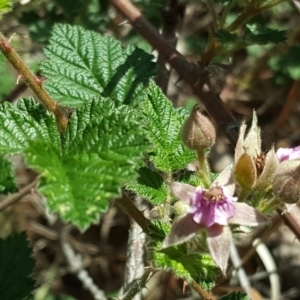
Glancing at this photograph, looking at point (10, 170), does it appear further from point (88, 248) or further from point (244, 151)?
point (88, 248)

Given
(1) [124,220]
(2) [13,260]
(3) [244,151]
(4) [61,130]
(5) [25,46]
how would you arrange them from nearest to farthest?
(3) [244,151], (4) [61,130], (2) [13,260], (5) [25,46], (1) [124,220]

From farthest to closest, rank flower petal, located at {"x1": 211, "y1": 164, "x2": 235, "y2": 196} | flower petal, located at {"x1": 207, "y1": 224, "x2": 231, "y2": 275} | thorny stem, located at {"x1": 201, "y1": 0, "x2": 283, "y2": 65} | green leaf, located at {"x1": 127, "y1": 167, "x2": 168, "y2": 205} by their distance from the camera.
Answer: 1. thorny stem, located at {"x1": 201, "y1": 0, "x2": 283, "y2": 65}
2. green leaf, located at {"x1": 127, "y1": 167, "x2": 168, "y2": 205}
3. flower petal, located at {"x1": 211, "y1": 164, "x2": 235, "y2": 196}
4. flower petal, located at {"x1": 207, "y1": 224, "x2": 231, "y2": 275}

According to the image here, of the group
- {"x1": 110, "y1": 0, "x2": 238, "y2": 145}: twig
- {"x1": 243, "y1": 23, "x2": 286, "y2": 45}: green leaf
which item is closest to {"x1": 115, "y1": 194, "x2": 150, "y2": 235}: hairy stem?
{"x1": 110, "y1": 0, "x2": 238, "y2": 145}: twig

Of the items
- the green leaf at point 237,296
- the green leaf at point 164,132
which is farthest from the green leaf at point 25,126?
the green leaf at point 237,296

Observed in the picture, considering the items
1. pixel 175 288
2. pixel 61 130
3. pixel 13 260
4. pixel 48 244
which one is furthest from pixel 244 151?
pixel 48 244

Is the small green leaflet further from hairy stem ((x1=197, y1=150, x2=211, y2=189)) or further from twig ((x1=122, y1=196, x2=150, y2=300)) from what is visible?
twig ((x1=122, y1=196, x2=150, y2=300))

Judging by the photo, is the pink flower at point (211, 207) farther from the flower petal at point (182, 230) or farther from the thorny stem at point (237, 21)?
the thorny stem at point (237, 21)
